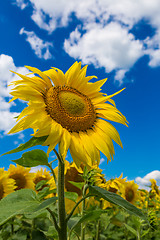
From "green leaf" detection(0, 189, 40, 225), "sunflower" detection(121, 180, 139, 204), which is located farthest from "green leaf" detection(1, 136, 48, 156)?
"sunflower" detection(121, 180, 139, 204)

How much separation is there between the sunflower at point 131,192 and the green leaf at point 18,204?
4.02m

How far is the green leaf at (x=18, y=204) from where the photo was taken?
1.69 meters

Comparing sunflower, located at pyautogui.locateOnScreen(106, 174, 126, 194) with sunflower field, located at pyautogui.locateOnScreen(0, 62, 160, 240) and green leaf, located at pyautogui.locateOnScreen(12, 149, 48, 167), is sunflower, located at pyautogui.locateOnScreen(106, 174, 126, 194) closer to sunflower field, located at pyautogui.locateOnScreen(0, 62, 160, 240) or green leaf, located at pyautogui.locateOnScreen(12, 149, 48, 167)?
sunflower field, located at pyautogui.locateOnScreen(0, 62, 160, 240)

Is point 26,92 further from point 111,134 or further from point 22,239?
point 22,239

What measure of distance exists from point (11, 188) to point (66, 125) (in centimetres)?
303

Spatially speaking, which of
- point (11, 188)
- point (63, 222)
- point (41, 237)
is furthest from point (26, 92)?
point (11, 188)

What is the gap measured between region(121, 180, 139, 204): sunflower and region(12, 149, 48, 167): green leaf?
13.6 ft

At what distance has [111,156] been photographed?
2217 mm

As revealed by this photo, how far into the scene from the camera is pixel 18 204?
1872mm

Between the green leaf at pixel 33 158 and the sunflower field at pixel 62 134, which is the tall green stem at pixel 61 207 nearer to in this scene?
the sunflower field at pixel 62 134

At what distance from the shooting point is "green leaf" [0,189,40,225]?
1.69m

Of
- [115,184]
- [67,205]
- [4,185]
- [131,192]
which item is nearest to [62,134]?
[67,205]

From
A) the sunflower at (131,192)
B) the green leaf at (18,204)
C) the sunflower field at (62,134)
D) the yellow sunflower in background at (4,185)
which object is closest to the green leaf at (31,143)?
the sunflower field at (62,134)

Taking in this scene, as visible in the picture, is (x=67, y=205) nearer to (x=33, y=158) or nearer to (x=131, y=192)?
(x=131, y=192)
